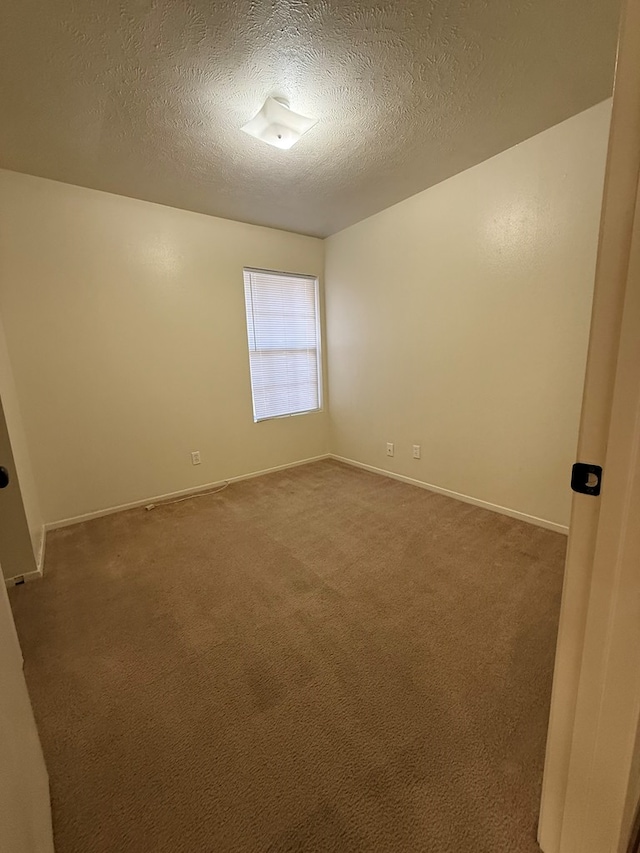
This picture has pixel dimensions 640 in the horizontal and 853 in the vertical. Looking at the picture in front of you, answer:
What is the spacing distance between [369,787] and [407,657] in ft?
1.57

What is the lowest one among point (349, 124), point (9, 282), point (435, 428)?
point (435, 428)

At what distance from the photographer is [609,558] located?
599 millimetres

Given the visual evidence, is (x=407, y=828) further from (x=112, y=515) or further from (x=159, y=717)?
(x=112, y=515)

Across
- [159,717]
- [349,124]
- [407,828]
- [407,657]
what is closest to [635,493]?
[407,828]

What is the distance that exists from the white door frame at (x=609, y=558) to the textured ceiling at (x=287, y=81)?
4.49ft

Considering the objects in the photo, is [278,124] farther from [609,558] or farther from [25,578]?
[25,578]

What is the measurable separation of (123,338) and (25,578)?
1827 mm

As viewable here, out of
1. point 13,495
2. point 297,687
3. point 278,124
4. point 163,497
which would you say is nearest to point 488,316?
point 278,124

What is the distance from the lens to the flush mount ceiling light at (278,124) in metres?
1.69

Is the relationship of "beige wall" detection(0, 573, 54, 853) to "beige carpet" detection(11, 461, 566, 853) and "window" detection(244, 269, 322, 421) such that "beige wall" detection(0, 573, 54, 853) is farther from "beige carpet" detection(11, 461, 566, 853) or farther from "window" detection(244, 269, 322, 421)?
"window" detection(244, 269, 322, 421)

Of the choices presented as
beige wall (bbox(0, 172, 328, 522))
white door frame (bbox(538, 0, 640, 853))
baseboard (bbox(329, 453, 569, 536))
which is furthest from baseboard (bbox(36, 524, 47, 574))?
baseboard (bbox(329, 453, 569, 536))

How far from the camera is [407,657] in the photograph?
54.1 inches

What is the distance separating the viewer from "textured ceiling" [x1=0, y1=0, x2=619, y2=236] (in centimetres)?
129

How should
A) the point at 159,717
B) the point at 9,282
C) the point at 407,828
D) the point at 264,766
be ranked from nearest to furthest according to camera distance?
1. the point at 407,828
2. the point at 264,766
3. the point at 159,717
4. the point at 9,282
